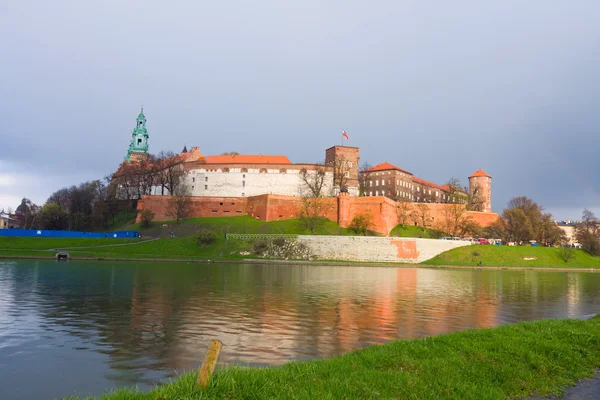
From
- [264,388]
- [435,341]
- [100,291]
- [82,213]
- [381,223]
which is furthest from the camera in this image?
[82,213]

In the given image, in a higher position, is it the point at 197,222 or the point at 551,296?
the point at 197,222

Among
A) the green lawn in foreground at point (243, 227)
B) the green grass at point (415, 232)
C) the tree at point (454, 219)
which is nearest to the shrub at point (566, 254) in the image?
the tree at point (454, 219)

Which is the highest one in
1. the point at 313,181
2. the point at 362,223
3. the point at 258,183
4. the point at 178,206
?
the point at 313,181

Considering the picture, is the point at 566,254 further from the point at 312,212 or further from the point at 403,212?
the point at 312,212

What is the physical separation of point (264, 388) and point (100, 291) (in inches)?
692

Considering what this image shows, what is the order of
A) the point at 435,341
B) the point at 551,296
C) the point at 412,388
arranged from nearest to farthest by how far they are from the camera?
the point at 412,388, the point at 435,341, the point at 551,296

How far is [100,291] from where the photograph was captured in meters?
20.7

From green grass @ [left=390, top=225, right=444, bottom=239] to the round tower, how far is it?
90.2 feet

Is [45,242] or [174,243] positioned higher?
[174,243]

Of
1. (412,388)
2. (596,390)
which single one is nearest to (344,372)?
(412,388)

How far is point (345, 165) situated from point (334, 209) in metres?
18.4

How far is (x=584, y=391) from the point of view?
23.4 feet

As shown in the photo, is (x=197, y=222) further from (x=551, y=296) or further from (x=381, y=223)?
(x=551, y=296)

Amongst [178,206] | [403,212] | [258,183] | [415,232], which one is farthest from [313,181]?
[178,206]
